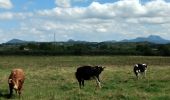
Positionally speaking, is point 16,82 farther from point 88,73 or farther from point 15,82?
point 88,73

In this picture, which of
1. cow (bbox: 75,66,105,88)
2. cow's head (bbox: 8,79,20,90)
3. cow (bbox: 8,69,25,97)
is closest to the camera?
cow's head (bbox: 8,79,20,90)

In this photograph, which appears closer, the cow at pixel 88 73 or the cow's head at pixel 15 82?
the cow's head at pixel 15 82

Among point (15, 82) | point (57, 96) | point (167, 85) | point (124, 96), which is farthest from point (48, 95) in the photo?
point (167, 85)

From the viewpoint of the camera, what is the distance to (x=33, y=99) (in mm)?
19406

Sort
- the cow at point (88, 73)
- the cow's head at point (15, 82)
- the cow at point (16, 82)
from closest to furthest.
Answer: the cow's head at point (15, 82) < the cow at point (16, 82) < the cow at point (88, 73)

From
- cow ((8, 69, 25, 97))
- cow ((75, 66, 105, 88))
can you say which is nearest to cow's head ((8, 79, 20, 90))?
cow ((8, 69, 25, 97))

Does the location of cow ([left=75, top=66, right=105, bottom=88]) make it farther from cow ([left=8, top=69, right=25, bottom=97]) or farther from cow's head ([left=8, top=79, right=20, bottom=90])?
cow's head ([left=8, top=79, right=20, bottom=90])

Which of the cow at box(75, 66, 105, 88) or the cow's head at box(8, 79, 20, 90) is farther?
the cow at box(75, 66, 105, 88)

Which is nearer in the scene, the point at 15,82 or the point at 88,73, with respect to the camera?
the point at 15,82

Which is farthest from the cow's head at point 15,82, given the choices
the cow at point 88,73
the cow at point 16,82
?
the cow at point 88,73

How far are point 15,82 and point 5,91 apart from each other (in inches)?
84.2

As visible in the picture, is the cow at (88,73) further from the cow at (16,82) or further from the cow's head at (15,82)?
the cow's head at (15,82)

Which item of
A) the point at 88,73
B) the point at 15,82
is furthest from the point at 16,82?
the point at 88,73

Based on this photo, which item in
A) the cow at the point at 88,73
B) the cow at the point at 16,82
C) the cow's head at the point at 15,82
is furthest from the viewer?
the cow at the point at 88,73
